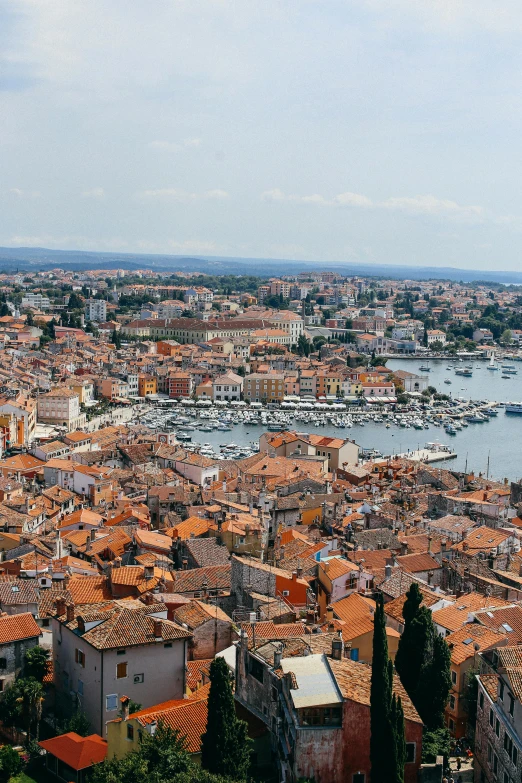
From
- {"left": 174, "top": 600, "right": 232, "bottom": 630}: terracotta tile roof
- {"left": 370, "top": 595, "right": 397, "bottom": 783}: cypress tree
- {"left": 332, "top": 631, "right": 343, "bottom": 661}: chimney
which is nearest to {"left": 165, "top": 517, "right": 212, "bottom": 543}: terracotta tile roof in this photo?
{"left": 174, "top": 600, "right": 232, "bottom": 630}: terracotta tile roof

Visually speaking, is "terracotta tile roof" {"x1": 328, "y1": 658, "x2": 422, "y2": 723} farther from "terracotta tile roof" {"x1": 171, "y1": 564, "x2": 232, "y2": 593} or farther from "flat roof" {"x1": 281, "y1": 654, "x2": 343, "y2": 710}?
"terracotta tile roof" {"x1": 171, "y1": 564, "x2": 232, "y2": 593}

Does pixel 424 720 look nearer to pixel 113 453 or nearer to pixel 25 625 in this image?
pixel 25 625

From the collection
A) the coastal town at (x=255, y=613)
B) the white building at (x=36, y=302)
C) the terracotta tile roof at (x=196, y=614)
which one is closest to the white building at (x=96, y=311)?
the white building at (x=36, y=302)

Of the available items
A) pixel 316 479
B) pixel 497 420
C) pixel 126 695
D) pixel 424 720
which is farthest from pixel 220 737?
pixel 497 420

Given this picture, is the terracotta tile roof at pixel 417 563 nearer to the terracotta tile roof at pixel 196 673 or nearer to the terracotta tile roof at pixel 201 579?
the terracotta tile roof at pixel 201 579

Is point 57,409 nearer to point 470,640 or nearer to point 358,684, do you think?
point 470,640

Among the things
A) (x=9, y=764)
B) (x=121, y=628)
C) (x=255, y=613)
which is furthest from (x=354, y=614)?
(x=9, y=764)
